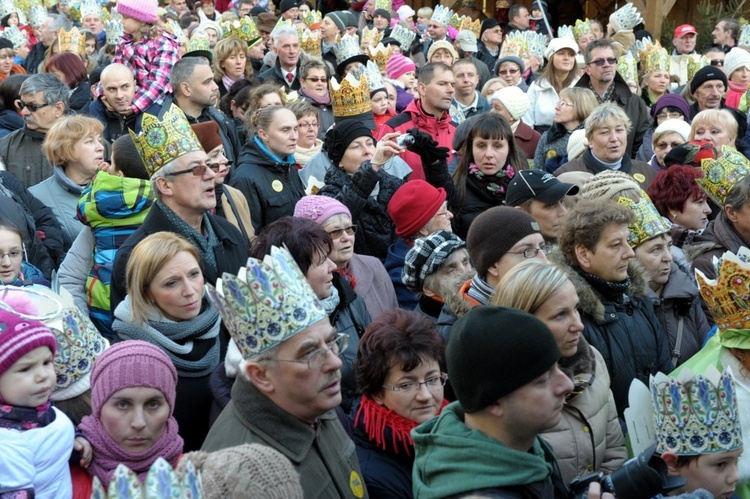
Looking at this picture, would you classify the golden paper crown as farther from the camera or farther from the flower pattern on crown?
the camera

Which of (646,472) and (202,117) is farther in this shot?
(202,117)

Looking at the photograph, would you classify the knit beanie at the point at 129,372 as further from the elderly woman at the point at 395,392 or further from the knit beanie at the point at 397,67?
the knit beanie at the point at 397,67

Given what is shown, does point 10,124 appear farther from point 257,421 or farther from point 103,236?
point 257,421

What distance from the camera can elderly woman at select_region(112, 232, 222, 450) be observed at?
4262 millimetres

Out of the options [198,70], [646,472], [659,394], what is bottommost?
[198,70]

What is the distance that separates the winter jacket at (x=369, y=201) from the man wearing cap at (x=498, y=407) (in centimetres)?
316

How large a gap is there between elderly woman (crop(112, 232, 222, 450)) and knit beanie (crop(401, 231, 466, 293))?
3.57 ft

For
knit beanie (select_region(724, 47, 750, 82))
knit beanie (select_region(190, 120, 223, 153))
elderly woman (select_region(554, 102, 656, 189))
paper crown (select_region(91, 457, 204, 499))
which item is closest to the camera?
paper crown (select_region(91, 457, 204, 499))

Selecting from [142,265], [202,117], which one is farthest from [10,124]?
[142,265]

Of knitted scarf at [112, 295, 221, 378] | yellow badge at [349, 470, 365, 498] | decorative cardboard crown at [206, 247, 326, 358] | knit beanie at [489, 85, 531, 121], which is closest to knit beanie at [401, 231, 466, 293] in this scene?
knitted scarf at [112, 295, 221, 378]

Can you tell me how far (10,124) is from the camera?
8.39 meters

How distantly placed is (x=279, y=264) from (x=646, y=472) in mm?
1313

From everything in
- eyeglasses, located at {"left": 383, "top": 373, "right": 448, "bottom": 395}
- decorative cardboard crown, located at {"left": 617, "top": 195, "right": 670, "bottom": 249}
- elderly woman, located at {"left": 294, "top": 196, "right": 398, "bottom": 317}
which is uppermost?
decorative cardboard crown, located at {"left": 617, "top": 195, "right": 670, "bottom": 249}

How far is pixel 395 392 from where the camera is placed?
3.71m
